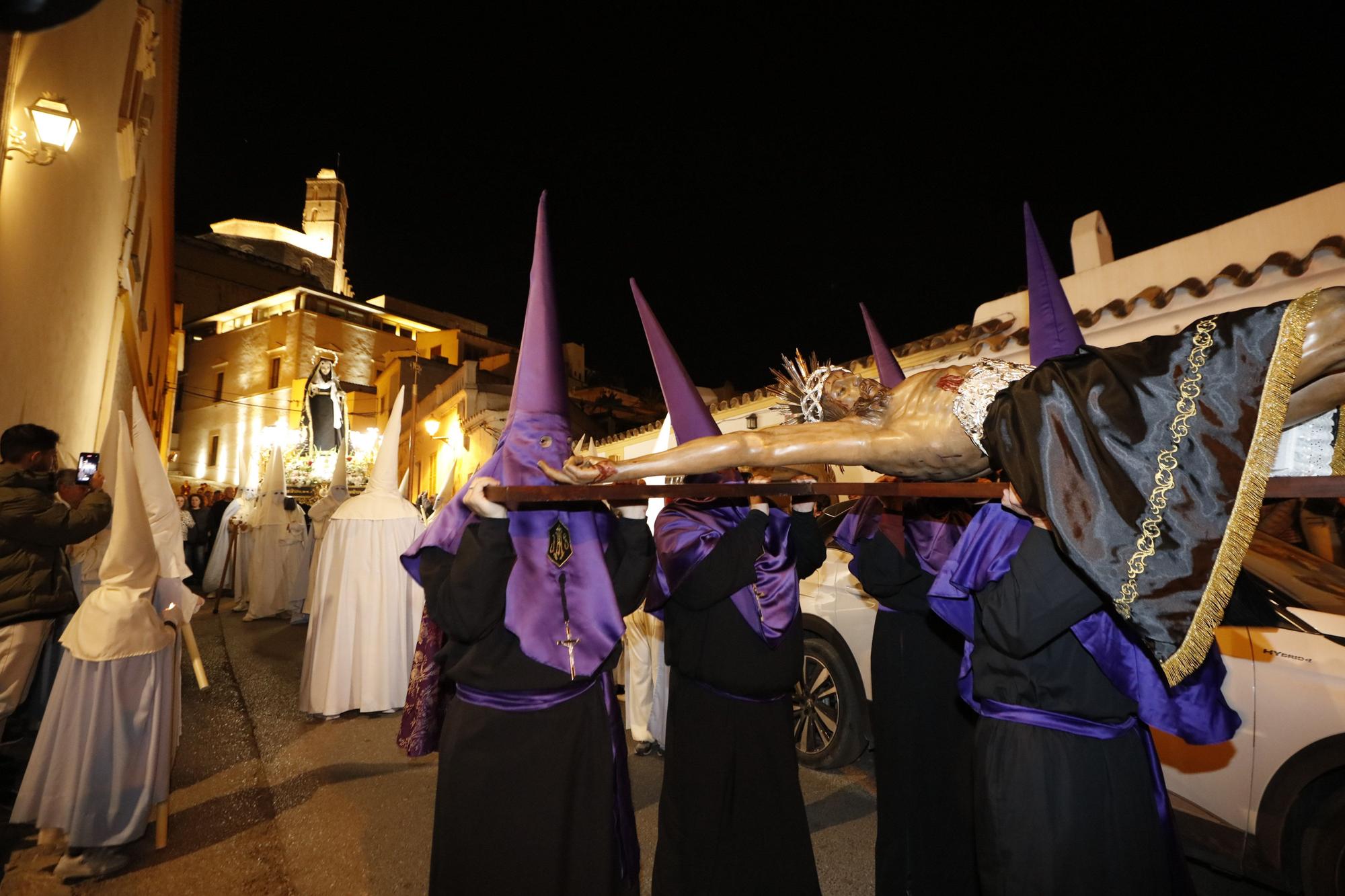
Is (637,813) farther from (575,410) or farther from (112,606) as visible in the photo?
(575,410)

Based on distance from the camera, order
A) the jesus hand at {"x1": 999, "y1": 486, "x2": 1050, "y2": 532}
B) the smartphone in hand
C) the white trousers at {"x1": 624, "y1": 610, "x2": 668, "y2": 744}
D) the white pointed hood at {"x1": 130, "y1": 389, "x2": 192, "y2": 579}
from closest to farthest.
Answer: the jesus hand at {"x1": 999, "y1": 486, "x2": 1050, "y2": 532} → the white pointed hood at {"x1": 130, "y1": 389, "x2": 192, "y2": 579} → the smartphone in hand → the white trousers at {"x1": 624, "y1": 610, "x2": 668, "y2": 744}

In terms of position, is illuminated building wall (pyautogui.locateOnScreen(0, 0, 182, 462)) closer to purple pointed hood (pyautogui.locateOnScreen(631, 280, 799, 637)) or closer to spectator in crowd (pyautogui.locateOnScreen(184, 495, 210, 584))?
spectator in crowd (pyautogui.locateOnScreen(184, 495, 210, 584))

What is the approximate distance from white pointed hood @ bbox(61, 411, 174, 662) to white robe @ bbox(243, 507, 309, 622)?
28.6 feet

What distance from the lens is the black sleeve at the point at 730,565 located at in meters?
A: 3.13

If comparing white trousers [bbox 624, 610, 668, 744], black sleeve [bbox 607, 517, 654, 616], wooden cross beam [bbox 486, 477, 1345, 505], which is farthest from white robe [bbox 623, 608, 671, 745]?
wooden cross beam [bbox 486, 477, 1345, 505]

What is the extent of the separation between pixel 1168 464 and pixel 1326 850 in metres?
2.34

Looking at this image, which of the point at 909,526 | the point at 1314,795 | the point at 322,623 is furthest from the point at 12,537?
the point at 1314,795

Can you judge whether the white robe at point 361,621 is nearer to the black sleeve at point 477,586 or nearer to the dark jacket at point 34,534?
the dark jacket at point 34,534

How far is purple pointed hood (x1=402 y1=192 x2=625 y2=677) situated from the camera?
2574mm

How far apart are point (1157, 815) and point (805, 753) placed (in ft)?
10.4

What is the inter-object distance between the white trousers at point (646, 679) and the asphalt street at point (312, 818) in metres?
0.24

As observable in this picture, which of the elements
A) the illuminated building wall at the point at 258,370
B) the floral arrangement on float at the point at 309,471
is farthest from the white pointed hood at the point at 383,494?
the illuminated building wall at the point at 258,370

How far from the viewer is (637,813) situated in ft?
14.1

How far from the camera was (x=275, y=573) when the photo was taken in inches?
470
